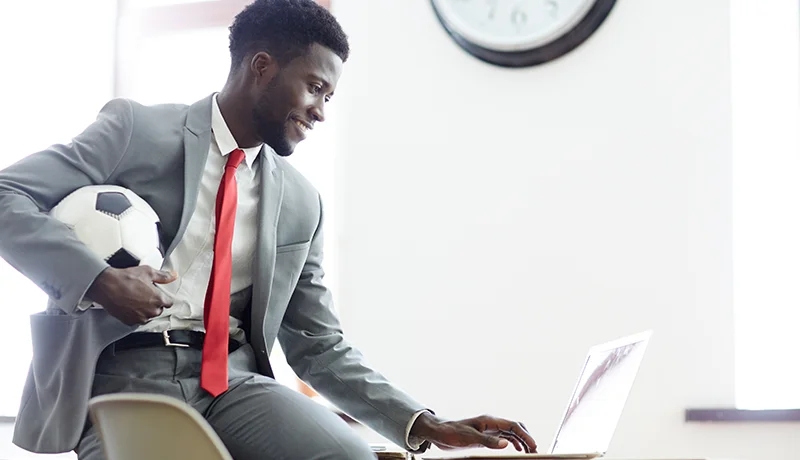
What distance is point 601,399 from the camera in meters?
1.54

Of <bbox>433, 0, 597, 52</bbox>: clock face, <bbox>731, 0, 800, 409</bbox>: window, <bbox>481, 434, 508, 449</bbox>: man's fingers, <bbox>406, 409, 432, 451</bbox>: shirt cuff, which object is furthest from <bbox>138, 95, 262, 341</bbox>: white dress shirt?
<bbox>731, 0, 800, 409</bbox>: window

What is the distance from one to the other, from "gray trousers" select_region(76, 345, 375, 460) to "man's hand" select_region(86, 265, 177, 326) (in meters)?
0.20

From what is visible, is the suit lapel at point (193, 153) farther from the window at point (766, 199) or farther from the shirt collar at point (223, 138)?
the window at point (766, 199)

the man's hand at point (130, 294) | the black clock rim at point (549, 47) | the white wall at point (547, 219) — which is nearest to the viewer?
the man's hand at point (130, 294)

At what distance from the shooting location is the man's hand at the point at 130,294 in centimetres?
124

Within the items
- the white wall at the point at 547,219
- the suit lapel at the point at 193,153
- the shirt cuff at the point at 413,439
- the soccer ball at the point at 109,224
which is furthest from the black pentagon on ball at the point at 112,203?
the white wall at the point at 547,219

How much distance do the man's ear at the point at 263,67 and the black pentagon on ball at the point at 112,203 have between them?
35cm

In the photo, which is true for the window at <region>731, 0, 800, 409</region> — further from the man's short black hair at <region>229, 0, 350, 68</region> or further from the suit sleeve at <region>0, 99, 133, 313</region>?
the suit sleeve at <region>0, 99, 133, 313</region>

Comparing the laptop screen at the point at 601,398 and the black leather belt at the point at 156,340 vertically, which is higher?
the black leather belt at the point at 156,340

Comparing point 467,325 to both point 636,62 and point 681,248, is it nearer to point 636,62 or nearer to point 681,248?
point 681,248

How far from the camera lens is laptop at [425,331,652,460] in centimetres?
148

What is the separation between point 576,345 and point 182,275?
4.10 feet

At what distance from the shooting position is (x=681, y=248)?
94.3 inches

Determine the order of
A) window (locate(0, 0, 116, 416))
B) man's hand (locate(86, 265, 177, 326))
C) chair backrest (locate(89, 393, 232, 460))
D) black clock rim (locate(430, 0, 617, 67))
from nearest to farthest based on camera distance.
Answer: chair backrest (locate(89, 393, 232, 460)) → man's hand (locate(86, 265, 177, 326)) → black clock rim (locate(430, 0, 617, 67)) → window (locate(0, 0, 116, 416))
